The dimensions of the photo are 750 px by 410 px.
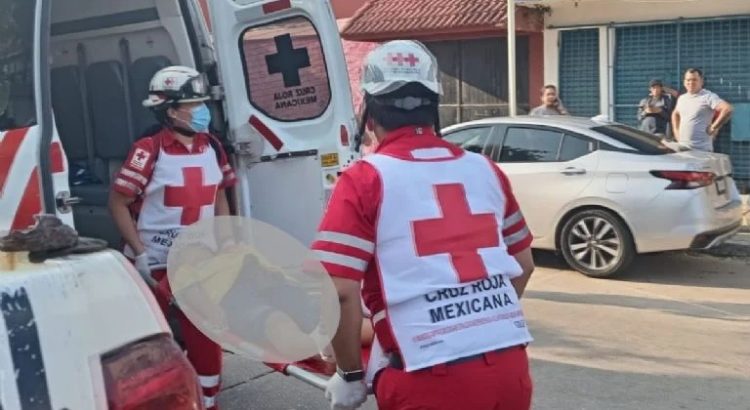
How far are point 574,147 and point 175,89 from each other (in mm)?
5427

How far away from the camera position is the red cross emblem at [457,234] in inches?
105

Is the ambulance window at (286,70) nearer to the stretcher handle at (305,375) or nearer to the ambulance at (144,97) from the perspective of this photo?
the ambulance at (144,97)

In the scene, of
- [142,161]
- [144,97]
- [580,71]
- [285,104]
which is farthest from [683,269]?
[580,71]

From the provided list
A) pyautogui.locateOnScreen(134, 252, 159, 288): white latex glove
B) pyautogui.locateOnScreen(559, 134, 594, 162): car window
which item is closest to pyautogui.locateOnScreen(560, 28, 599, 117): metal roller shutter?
A: pyautogui.locateOnScreen(559, 134, 594, 162): car window

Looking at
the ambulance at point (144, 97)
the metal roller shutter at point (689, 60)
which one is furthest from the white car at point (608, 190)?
the metal roller shutter at point (689, 60)

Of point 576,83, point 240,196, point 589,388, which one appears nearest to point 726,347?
point 589,388

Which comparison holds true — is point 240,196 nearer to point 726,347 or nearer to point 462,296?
point 462,296

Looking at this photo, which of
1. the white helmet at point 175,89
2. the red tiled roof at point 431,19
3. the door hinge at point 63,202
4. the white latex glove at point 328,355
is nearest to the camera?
the white latex glove at point 328,355

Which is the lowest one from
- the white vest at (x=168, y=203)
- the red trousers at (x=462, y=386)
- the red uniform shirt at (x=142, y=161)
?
the red trousers at (x=462, y=386)

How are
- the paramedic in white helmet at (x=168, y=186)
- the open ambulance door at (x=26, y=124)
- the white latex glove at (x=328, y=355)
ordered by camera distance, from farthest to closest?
the paramedic in white helmet at (x=168, y=186), the open ambulance door at (x=26, y=124), the white latex glove at (x=328, y=355)

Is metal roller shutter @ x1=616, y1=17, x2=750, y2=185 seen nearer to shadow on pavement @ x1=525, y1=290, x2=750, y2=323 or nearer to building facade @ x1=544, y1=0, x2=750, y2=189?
building facade @ x1=544, y1=0, x2=750, y2=189

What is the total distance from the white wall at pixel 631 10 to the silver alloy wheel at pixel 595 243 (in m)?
6.19

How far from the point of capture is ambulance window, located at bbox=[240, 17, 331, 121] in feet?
18.7

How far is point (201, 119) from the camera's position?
4781 mm
